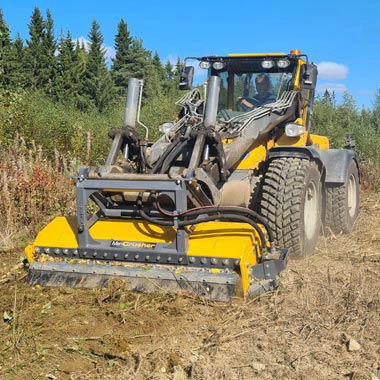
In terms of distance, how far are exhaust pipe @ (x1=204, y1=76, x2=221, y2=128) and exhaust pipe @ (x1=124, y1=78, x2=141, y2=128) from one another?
985mm

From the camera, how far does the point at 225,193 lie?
590 centimetres

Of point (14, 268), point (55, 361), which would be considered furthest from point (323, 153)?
point (55, 361)

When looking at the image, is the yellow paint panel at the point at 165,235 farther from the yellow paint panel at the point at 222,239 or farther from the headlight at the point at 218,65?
the headlight at the point at 218,65

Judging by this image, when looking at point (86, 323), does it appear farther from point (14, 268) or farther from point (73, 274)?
point (14, 268)

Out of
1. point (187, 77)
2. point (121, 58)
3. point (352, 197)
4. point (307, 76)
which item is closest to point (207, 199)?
point (307, 76)

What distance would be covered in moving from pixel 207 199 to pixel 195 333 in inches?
56.4

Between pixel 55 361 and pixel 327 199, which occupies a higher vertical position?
pixel 327 199

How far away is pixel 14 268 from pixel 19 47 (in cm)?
4991

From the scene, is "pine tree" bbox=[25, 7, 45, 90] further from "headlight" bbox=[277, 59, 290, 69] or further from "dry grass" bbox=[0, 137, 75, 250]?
"headlight" bbox=[277, 59, 290, 69]

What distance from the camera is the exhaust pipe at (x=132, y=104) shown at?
594 centimetres

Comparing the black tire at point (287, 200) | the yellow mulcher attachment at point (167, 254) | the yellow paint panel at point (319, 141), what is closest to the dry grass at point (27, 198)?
the yellow mulcher attachment at point (167, 254)

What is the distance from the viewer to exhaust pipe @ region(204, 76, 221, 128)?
17.4ft

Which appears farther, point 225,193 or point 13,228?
point 13,228

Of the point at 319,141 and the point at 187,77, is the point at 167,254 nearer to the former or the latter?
the point at 187,77
